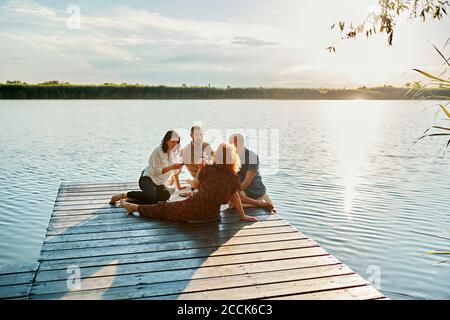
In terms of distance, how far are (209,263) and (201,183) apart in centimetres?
133

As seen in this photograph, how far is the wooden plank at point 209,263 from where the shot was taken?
12.5 ft

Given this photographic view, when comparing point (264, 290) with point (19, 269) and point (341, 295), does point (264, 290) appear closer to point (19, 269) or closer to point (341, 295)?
point (341, 295)

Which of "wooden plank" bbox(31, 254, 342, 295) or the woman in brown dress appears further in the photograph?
the woman in brown dress

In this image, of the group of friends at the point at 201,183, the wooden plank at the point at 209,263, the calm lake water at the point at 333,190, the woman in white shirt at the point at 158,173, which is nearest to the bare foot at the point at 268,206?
the group of friends at the point at 201,183

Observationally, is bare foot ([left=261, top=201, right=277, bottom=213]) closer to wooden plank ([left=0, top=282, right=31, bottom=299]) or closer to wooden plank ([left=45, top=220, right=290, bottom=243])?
wooden plank ([left=45, top=220, right=290, bottom=243])

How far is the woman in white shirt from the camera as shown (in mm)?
6191

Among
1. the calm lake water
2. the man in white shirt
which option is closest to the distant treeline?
the calm lake water

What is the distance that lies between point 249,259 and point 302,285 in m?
0.71

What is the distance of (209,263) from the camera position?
4043 millimetres

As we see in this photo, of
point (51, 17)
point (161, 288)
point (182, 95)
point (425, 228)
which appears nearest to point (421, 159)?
point (425, 228)

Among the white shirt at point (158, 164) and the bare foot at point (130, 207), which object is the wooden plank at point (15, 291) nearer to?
the bare foot at point (130, 207)

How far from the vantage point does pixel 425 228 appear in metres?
7.13

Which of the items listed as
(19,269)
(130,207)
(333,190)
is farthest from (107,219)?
(333,190)
